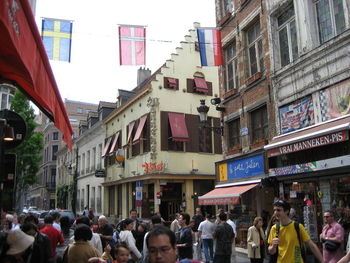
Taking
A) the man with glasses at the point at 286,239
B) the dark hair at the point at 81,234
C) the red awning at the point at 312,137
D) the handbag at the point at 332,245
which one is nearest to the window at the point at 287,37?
the red awning at the point at 312,137

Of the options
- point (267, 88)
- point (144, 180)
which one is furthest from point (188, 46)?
point (267, 88)

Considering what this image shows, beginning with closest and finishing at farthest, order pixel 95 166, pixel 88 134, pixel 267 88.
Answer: pixel 267 88, pixel 95 166, pixel 88 134

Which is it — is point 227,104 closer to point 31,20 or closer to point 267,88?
point 267,88

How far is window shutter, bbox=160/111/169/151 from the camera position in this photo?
78.3ft

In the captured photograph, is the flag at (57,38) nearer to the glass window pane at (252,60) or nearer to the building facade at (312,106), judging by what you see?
the building facade at (312,106)

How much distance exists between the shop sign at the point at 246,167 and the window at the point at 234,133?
1.05 m

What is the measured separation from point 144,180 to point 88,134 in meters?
16.4

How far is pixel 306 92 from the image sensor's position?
11.6 meters

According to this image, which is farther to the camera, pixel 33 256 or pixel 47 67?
pixel 33 256

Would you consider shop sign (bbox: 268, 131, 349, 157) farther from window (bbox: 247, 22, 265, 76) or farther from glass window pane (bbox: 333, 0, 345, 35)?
window (bbox: 247, 22, 265, 76)

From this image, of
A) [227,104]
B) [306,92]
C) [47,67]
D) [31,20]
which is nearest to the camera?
[31,20]

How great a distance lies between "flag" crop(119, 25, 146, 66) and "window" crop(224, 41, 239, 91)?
5.82 meters

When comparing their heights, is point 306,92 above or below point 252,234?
above

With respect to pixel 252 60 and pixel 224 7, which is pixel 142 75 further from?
pixel 252 60
